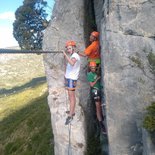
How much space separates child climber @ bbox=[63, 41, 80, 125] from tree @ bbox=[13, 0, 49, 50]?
3940cm

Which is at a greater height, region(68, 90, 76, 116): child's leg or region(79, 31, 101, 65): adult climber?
region(79, 31, 101, 65): adult climber

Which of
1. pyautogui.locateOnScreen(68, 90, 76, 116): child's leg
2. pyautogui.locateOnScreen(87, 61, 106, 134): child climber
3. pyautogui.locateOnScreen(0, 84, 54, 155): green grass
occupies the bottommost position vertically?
pyautogui.locateOnScreen(0, 84, 54, 155): green grass

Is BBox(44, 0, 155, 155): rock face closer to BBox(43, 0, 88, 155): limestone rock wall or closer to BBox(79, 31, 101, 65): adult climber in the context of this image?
BBox(79, 31, 101, 65): adult climber

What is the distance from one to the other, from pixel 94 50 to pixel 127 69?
9.76ft

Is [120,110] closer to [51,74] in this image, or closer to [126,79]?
[126,79]

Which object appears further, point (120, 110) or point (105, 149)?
point (105, 149)

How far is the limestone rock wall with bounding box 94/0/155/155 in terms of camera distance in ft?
50.6

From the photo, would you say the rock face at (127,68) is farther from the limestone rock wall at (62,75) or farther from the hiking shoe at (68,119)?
the hiking shoe at (68,119)

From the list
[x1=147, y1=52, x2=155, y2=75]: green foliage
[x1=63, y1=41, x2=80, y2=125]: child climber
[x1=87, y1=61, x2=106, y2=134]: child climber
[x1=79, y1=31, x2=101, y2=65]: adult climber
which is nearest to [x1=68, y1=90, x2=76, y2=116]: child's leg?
[x1=63, y1=41, x2=80, y2=125]: child climber

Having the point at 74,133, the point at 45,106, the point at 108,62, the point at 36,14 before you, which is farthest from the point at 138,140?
the point at 36,14

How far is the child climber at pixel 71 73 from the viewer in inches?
690

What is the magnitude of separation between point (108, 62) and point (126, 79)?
3.81 feet

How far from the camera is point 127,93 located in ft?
52.4

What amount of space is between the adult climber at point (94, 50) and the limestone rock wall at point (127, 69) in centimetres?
160
